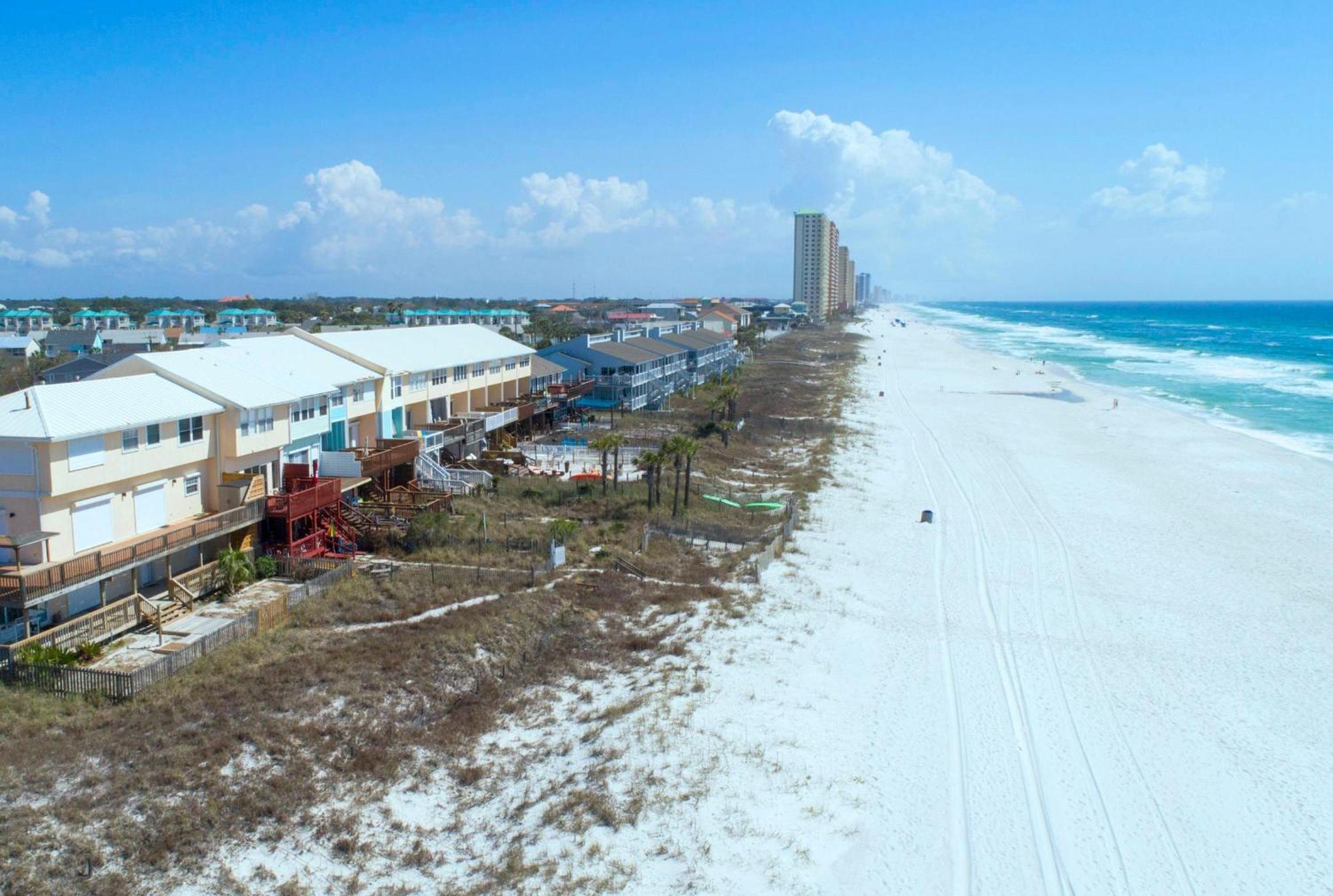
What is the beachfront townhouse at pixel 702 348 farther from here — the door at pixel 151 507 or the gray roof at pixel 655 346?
the door at pixel 151 507

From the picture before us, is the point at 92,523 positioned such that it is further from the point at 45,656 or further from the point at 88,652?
the point at 45,656

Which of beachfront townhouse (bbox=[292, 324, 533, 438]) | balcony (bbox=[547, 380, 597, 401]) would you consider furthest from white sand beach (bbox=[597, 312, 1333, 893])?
balcony (bbox=[547, 380, 597, 401])

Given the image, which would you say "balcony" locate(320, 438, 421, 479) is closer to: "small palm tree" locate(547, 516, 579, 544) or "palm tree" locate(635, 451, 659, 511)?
"small palm tree" locate(547, 516, 579, 544)

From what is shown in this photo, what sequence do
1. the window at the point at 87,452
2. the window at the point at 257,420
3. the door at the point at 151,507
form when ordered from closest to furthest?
the window at the point at 87,452, the door at the point at 151,507, the window at the point at 257,420

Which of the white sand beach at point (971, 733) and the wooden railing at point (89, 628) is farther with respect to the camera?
the wooden railing at point (89, 628)

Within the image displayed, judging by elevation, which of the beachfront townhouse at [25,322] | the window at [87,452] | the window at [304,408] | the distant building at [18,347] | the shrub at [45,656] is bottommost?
A: the shrub at [45,656]

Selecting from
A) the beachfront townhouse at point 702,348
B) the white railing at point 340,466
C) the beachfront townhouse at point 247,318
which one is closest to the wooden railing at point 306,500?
the white railing at point 340,466
